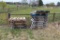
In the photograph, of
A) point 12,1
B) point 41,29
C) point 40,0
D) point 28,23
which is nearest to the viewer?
point 41,29

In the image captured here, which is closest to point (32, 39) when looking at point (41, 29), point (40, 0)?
point (41, 29)

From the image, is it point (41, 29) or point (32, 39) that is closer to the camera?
point (32, 39)

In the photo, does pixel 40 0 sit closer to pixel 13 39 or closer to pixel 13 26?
pixel 13 26

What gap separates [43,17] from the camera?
10508 mm

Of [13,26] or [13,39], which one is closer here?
[13,39]

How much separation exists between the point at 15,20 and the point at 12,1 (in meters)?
36.5

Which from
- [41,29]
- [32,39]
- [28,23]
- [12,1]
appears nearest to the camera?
Answer: [32,39]

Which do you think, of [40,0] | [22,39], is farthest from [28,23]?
[40,0]

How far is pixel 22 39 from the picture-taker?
784 centimetres

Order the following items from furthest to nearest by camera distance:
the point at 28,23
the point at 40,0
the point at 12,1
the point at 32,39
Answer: the point at 12,1, the point at 40,0, the point at 28,23, the point at 32,39

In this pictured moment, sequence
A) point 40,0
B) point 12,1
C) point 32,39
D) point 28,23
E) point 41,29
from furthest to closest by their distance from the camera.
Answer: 1. point 12,1
2. point 40,0
3. point 28,23
4. point 41,29
5. point 32,39

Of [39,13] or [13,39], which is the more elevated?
[39,13]

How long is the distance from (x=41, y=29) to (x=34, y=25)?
483mm

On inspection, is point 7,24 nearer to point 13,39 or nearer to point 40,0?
point 13,39
